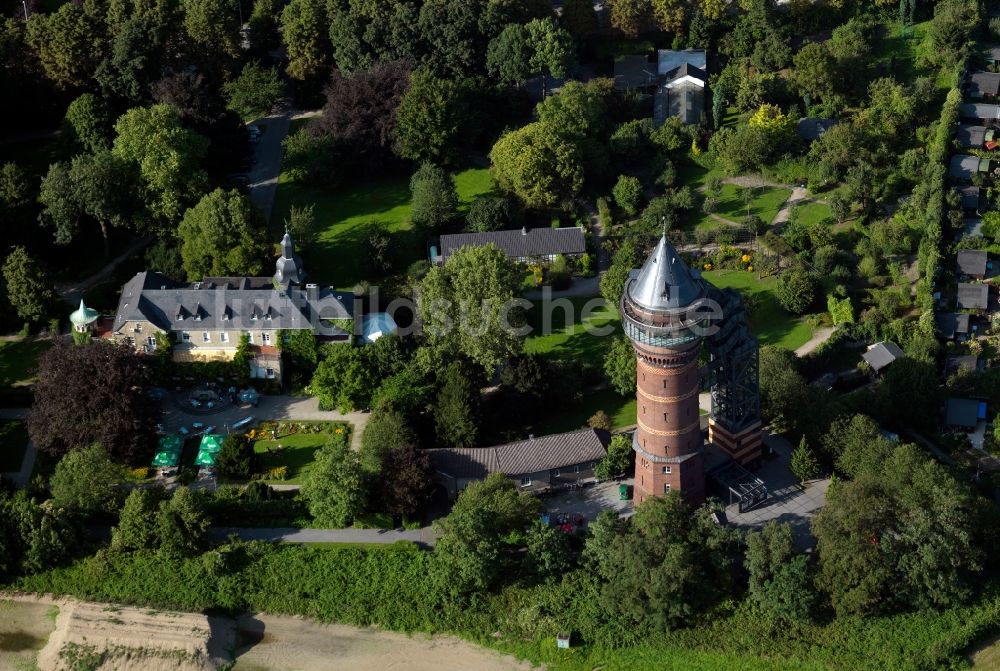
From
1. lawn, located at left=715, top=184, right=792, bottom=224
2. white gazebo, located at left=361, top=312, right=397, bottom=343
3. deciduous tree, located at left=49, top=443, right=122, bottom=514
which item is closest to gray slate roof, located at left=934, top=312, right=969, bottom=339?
lawn, located at left=715, top=184, right=792, bottom=224

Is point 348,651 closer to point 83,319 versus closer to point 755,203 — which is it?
point 83,319

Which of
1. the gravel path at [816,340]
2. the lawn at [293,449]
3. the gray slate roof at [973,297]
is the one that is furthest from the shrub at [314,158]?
the gray slate roof at [973,297]

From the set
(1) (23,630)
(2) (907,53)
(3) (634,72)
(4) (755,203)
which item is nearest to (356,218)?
(3) (634,72)

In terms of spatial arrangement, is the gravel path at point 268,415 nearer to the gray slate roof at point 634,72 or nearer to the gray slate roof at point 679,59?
the gray slate roof at point 634,72

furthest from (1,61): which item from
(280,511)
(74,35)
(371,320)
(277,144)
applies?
(280,511)

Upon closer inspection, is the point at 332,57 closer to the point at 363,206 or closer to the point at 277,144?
the point at 277,144

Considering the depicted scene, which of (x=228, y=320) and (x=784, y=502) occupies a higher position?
(x=228, y=320)
